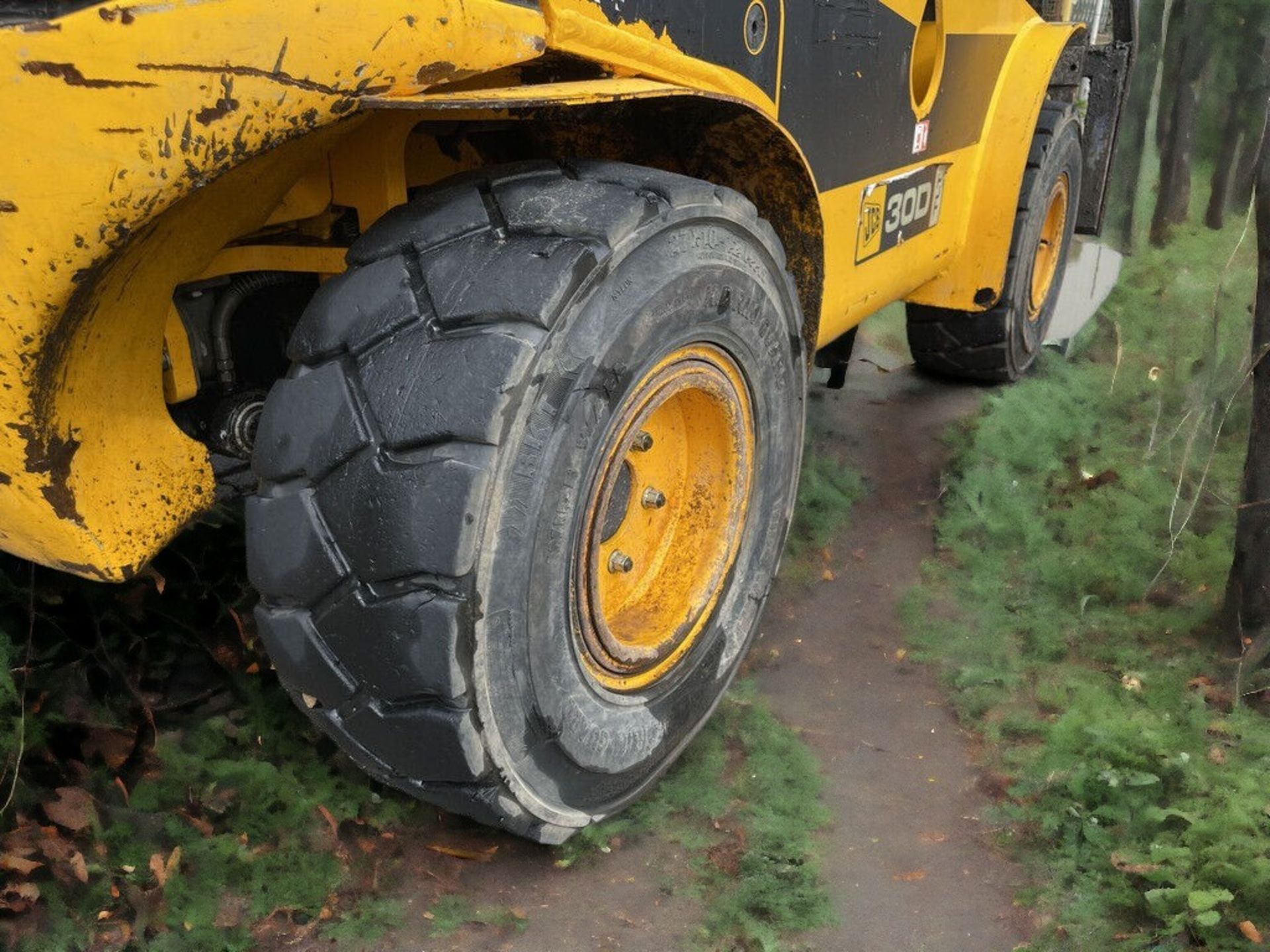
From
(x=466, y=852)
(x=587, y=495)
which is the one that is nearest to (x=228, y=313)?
(x=587, y=495)

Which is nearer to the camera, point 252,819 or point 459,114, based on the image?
point 459,114

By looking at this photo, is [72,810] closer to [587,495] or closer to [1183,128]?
[587,495]

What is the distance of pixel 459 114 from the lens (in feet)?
5.79

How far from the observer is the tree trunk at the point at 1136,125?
26.9ft

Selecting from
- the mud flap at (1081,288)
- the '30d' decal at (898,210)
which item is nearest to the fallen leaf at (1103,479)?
the '30d' decal at (898,210)

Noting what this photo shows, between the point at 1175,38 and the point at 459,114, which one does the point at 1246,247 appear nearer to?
the point at 1175,38

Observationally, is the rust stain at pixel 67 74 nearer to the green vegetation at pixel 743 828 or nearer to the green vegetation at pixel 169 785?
the green vegetation at pixel 169 785

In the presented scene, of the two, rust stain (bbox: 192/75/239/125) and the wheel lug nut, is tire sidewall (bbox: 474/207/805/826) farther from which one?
→ rust stain (bbox: 192/75/239/125)

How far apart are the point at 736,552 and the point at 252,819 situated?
1090 millimetres

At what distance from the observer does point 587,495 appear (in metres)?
1.89

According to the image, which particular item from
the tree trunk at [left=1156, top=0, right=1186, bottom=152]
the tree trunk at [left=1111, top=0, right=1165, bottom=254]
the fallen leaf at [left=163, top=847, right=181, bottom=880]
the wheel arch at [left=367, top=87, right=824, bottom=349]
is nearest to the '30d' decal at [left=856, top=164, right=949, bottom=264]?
the wheel arch at [left=367, top=87, right=824, bottom=349]

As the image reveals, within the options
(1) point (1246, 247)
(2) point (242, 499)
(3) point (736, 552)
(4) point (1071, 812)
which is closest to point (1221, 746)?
(4) point (1071, 812)

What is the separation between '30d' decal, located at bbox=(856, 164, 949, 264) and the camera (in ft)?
9.73

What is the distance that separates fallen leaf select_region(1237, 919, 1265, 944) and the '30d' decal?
5.52ft
